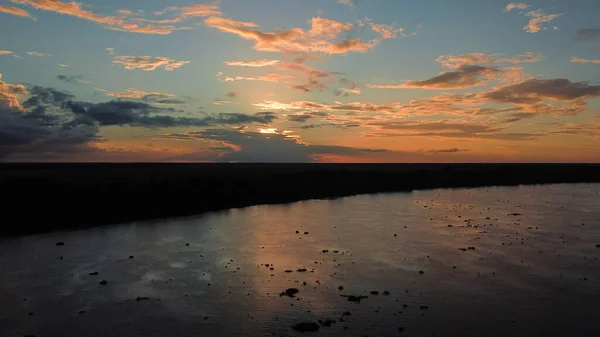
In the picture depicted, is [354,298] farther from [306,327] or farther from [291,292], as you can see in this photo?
[306,327]

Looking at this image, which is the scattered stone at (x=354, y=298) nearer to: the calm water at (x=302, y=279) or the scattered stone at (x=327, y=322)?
the calm water at (x=302, y=279)

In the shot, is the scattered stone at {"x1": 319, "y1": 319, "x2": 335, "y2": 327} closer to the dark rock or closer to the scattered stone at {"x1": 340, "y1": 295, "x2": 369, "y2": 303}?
the dark rock

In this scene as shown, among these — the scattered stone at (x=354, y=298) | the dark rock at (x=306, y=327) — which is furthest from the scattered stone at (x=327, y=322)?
the scattered stone at (x=354, y=298)

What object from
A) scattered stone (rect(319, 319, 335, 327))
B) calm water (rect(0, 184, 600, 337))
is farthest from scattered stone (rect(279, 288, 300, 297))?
scattered stone (rect(319, 319, 335, 327))

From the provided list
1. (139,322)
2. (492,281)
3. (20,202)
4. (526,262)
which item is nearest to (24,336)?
(139,322)

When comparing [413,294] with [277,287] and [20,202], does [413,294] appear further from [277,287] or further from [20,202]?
[20,202]

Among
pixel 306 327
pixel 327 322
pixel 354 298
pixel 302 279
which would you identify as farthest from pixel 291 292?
pixel 306 327

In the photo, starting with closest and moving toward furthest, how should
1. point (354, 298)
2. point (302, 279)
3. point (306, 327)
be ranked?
point (306, 327) → point (354, 298) → point (302, 279)
